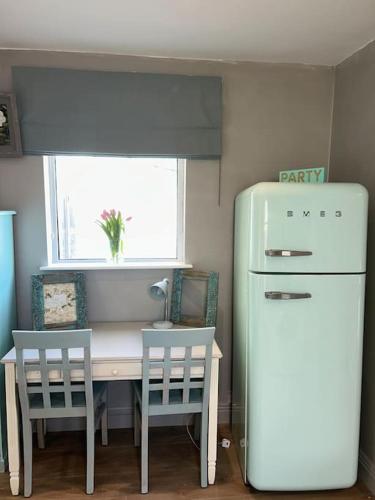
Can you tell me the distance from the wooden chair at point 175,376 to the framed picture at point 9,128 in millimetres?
1364

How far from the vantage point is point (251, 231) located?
185 centimetres

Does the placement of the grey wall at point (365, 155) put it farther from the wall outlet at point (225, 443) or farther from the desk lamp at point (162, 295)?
the desk lamp at point (162, 295)

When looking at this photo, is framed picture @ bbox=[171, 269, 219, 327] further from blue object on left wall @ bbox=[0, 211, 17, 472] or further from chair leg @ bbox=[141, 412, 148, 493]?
Result: blue object on left wall @ bbox=[0, 211, 17, 472]

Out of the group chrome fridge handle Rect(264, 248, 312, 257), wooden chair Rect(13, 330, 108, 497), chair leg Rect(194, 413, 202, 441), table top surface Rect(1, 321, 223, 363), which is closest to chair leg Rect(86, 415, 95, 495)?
wooden chair Rect(13, 330, 108, 497)

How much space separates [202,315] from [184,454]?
2.86 feet

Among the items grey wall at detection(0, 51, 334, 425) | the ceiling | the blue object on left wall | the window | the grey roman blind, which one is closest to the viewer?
the ceiling

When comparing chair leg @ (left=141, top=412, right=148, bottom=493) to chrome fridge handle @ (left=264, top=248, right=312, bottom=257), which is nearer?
chrome fridge handle @ (left=264, top=248, right=312, bottom=257)

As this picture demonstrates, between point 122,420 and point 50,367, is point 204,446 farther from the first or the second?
point 50,367

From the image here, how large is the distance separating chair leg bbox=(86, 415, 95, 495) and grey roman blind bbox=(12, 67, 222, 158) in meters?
1.57

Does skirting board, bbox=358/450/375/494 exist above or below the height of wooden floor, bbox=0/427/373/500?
above

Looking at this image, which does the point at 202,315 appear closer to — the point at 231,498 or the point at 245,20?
the point at 231,498

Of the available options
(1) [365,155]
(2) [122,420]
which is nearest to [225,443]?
(2) [122,420]

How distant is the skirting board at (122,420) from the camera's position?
2.49 meters

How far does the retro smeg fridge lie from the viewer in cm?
180
